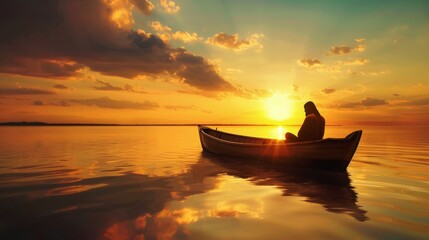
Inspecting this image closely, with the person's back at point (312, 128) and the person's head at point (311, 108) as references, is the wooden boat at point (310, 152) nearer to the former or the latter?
the person's back at point (312, 128)

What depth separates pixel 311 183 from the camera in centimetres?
1027

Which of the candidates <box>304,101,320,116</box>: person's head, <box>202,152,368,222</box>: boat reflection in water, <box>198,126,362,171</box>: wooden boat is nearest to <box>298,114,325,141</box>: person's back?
<box>304,101,320,116</box>: person's head

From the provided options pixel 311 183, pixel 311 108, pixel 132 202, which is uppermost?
pixel 311 108

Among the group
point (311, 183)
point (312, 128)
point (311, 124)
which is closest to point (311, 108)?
point (311, 124)

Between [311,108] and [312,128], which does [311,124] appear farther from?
[311,108]

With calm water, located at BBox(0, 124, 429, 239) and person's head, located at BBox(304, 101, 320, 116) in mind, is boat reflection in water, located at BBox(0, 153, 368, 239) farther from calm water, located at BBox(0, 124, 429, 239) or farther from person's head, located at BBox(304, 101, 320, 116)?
person's head, located at BBox(304, 101, 320, 116)

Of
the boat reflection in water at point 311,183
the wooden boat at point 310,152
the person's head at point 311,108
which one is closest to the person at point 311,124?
the person's head at point 311,108

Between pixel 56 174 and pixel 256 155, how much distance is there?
366 inches

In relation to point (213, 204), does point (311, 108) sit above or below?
above

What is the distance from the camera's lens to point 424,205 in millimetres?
7422

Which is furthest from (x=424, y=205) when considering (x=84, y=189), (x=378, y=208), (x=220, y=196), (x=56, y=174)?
(x=56, y=174)

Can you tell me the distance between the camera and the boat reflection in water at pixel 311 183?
289 inches

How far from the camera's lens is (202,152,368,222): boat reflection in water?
24.1ft

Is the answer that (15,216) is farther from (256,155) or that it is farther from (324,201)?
(256,155)
